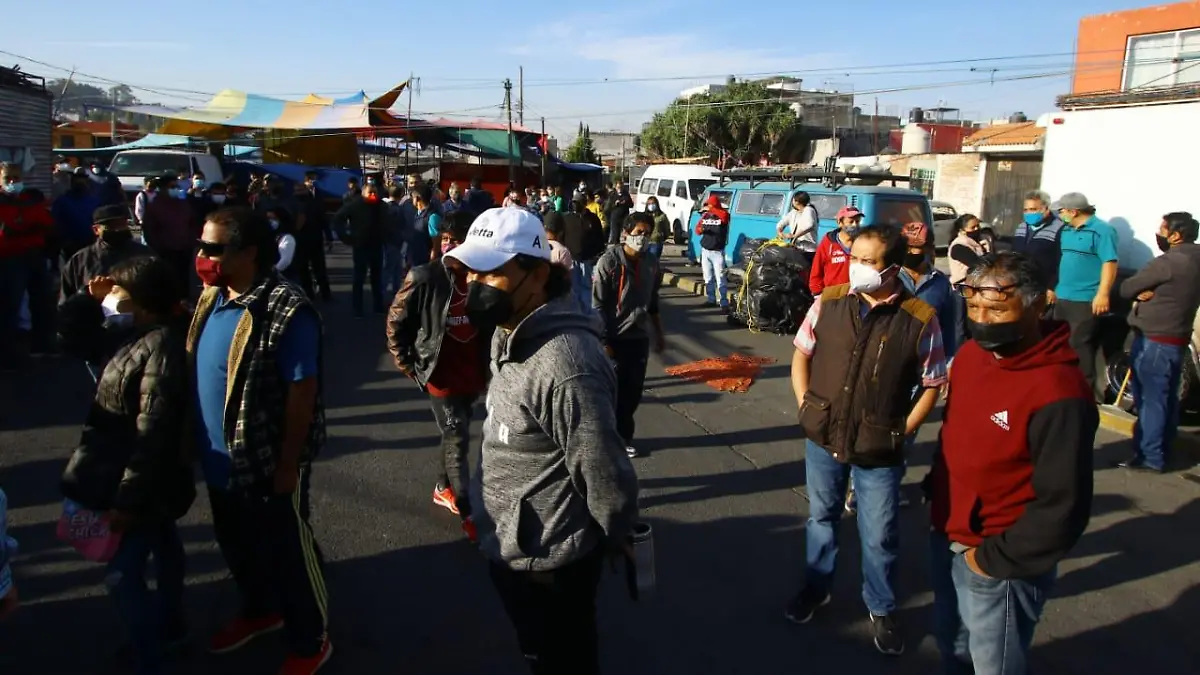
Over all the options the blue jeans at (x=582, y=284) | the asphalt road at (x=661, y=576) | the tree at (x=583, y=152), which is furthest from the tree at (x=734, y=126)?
the asphalt road at (x=661, y=576)

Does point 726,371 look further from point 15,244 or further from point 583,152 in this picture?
point 583,152

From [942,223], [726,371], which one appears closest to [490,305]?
[726,371]

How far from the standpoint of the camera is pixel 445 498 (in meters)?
4.86

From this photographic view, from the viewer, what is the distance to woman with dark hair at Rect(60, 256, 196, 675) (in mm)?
2883

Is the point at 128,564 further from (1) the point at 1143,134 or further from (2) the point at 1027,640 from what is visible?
(1) the point at 1143,134

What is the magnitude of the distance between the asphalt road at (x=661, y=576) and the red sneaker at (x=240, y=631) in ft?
0.17

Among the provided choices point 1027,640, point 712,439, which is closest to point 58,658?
point 1027,640

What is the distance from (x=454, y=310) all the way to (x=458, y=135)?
22.9m

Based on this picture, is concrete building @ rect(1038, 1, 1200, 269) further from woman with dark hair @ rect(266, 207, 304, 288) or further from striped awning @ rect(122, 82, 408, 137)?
striped awning @ rect(122, 82, 408, 137)

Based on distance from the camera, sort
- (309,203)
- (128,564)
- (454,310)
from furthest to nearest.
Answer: (309,203) → (454,310) → (128,564)

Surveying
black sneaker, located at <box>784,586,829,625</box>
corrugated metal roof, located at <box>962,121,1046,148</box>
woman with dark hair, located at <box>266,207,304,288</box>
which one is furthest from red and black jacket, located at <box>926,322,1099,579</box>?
corrugated metal roof, located at <box>962,121,1046,148</box>

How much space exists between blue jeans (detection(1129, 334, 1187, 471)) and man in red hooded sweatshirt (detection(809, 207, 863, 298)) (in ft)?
7.45

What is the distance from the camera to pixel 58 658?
3.31m

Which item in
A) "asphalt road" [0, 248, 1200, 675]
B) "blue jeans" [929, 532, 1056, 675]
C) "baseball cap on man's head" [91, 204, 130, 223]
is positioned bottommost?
"asphalt road" [0, 248, 1200, 675]
